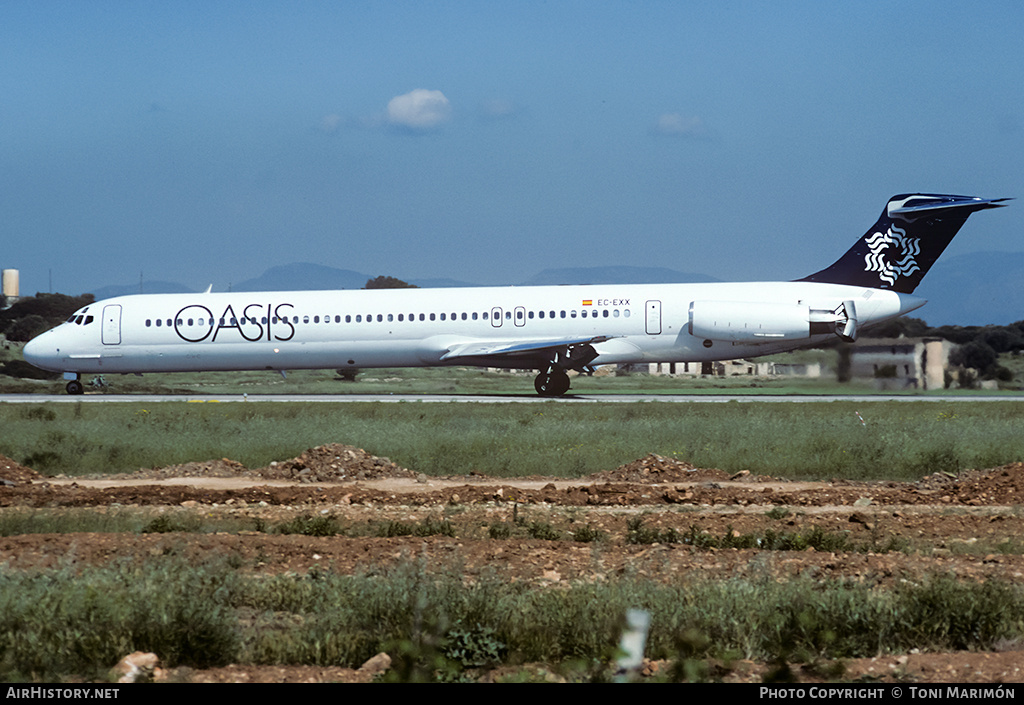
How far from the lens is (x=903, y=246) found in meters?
36.7

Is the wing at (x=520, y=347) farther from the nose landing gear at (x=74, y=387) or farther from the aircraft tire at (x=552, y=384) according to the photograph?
the nose landing gear at (x=74, y=387)

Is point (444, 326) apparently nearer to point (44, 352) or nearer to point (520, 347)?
point (520, 347)

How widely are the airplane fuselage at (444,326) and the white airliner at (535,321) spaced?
0.05 meters

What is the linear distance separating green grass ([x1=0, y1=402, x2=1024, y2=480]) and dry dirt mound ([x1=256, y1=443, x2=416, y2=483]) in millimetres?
1354

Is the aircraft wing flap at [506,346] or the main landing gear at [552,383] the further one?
the main landing gear at [552,383]

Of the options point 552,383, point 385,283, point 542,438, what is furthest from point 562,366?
point 385,283

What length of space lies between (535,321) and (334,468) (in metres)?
18.0

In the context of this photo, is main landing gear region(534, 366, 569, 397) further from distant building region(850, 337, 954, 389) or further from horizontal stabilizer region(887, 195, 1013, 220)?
horizontal stabilizer region(887, 195, 1013, 220)

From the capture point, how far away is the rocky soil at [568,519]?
9398mm

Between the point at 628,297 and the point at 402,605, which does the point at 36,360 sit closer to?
the point at 628,297

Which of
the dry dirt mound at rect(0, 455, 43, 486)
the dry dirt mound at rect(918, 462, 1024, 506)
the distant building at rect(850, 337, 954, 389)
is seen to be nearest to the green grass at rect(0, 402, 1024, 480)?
the dry dirt mound at rect(0, 455, 43, 486)

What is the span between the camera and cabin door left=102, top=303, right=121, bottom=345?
36931mm

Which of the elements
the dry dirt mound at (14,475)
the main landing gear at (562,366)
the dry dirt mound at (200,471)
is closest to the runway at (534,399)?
the main landing gear at (562,366)
